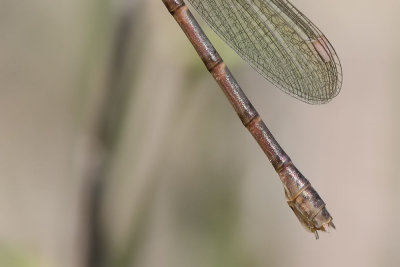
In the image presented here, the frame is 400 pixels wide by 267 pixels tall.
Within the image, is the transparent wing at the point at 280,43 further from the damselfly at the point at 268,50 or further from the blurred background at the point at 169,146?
the blurred background at the point at 169,146

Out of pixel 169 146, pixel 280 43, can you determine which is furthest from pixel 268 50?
pixel 169 146

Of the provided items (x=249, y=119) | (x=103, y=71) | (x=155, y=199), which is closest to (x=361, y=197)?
(x=249, y=119)

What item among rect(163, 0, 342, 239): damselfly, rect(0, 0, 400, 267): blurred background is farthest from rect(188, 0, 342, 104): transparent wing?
rect(0, 0, 400, 267): blurred background

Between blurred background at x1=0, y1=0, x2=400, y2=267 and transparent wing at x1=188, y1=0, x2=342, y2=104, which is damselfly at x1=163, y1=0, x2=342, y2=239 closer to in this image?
transparent wing at x1=188, y1=0, x2=342, y2=104

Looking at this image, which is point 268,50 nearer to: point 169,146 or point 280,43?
→ point 280,43

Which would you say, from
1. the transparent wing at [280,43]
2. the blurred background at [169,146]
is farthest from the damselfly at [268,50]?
the blurred background at [169,146]

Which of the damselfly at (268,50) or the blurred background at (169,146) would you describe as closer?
the damselfly at (268,50)

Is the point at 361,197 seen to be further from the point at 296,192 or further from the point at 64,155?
the point at 64,155
